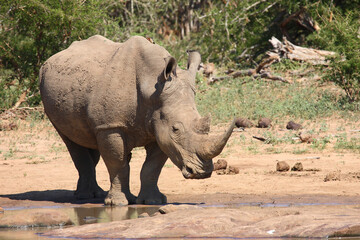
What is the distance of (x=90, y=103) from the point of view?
846 centimetres

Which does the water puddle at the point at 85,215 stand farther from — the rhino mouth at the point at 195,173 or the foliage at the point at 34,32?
the foliage at the point at 34,32

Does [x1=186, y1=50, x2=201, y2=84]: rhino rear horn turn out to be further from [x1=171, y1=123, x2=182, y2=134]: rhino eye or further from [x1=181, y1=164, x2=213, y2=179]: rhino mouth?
[x1=181, y1=164, x2=213, y2=179]: rhino mouth

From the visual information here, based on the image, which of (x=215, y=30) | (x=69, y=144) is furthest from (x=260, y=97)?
(x=69, y=144)

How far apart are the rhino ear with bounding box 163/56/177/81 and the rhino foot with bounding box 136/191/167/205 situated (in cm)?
146

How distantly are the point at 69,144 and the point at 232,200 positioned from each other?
97.5 inches

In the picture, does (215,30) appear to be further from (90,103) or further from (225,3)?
(90,103)

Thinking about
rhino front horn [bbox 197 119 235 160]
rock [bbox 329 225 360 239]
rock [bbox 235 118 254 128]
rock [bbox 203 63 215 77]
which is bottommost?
rock [bbox 203 63 215 77]

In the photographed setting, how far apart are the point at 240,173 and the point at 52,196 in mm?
3002

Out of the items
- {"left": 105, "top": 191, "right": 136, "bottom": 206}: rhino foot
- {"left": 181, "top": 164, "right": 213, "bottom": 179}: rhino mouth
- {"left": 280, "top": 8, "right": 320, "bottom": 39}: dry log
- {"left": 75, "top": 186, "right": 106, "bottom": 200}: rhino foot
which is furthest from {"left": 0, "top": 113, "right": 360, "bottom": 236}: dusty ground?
{"left": 280, "top": 8, "right": 320, "bottom": 39}: dry log

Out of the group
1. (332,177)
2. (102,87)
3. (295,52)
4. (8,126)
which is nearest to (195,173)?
(102,87)

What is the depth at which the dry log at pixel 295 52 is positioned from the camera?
59.6 feet

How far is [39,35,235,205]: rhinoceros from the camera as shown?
7.86 metres

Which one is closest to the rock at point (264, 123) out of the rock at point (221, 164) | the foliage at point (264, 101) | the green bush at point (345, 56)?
the foliage at point (264, 101)

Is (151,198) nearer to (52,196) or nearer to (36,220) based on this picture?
(52,196)
